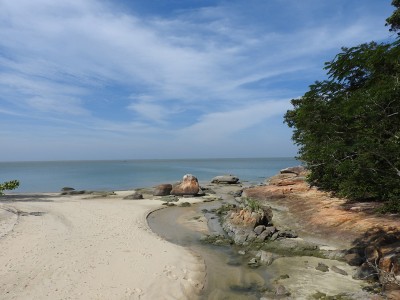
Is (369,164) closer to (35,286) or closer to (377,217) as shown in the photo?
(377,217)

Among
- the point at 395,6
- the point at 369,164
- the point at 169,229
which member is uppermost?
the point at 395,6

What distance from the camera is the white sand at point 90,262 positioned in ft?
39.9

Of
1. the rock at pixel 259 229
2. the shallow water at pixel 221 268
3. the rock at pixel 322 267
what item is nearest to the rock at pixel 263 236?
the rock at pixel 259 229

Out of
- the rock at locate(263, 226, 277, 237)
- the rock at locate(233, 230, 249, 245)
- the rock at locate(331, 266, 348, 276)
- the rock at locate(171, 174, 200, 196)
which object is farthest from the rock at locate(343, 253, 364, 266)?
the rock at locate(171, 174, 200, 196)

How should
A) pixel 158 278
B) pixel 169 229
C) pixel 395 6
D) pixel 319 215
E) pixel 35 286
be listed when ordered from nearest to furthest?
pixel 35 286
pixel 158 278
pixel 319 215
pixel 395 6
pixel 169 229

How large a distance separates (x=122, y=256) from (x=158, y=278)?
11.7 ft

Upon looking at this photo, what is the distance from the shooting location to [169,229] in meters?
24.2

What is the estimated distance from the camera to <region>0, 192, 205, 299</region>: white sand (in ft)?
39.9

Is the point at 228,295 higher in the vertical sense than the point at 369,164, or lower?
lower

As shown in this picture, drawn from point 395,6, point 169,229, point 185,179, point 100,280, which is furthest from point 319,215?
point 185,179

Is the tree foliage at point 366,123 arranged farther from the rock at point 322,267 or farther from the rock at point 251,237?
the rock at point 251,237

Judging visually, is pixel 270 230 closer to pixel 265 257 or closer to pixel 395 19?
pixel 265 257

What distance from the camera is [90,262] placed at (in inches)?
596

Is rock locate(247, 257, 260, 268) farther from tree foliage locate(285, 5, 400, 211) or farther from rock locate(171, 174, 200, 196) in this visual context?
rock locate(171, 174, 200, 196)
